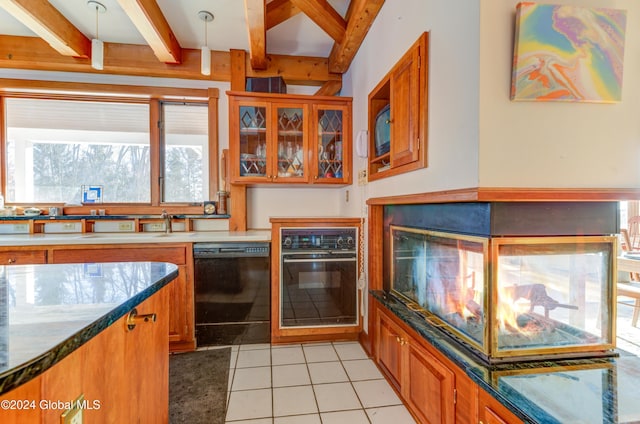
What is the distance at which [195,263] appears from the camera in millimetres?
2412

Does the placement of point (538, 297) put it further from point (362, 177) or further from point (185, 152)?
point (185, 152)

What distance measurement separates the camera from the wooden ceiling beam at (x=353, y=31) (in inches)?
79.4

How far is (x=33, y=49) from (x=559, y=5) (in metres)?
3.94

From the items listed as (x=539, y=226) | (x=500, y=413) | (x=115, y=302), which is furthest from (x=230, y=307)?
(x=539, y=226)

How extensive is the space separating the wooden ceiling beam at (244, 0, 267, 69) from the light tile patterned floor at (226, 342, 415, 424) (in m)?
2.53

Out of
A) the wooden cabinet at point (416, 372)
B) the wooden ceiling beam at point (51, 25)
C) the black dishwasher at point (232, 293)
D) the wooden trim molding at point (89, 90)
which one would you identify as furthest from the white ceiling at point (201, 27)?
the wooden cabinet at point (416, 372)

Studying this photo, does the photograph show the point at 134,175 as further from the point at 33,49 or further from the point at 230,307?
the point at 230,307

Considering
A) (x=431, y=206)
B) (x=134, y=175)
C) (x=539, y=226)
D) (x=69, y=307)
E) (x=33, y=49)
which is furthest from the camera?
(x=134, y=175)

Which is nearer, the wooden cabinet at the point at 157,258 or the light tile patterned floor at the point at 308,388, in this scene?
the light tile patterned floor at the point at 308,388

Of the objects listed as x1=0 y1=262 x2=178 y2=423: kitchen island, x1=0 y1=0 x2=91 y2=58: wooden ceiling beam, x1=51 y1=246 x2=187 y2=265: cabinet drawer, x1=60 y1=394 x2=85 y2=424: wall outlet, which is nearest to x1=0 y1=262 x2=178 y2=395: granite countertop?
x1=0 y1=262 x2=178 y2=423: kitchen island

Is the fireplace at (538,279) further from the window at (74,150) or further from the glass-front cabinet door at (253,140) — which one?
the window at (74,150)

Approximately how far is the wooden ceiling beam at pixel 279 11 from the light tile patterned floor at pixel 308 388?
268 cm

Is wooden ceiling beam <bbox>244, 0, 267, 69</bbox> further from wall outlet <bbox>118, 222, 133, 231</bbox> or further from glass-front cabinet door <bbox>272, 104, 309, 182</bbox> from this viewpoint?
wall outlet <bbox>118, 222, 133, 231</bbox>

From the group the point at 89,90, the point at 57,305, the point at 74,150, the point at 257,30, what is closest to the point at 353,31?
the point at 257,30
